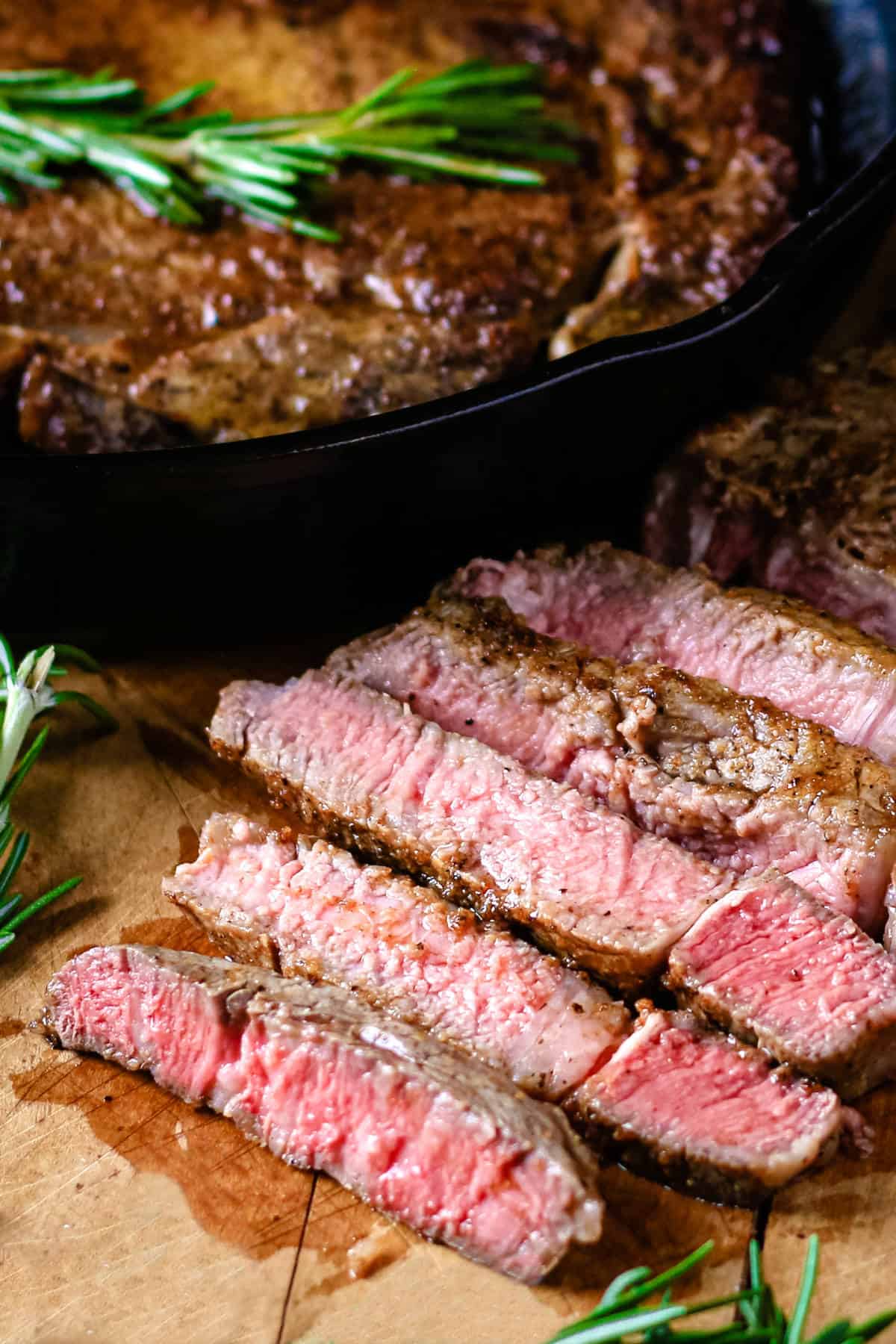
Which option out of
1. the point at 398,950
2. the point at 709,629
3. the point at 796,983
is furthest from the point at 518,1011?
the point at 709,629

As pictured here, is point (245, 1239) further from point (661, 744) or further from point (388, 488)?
point (388, 488)

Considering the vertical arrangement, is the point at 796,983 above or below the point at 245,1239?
above

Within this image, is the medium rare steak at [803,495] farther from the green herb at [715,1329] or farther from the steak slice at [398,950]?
the green herb at [715,1329]

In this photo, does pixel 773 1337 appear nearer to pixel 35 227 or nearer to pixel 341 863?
pixel 341 863

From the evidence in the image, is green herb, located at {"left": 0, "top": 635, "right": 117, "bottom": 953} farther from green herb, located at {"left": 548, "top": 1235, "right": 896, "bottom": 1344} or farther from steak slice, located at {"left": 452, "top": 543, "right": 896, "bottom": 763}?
green herb, located at {"left": 548, "top": 1235, "right": 896, "bottom": 1344}

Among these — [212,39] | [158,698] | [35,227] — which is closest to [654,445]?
[158,698]
